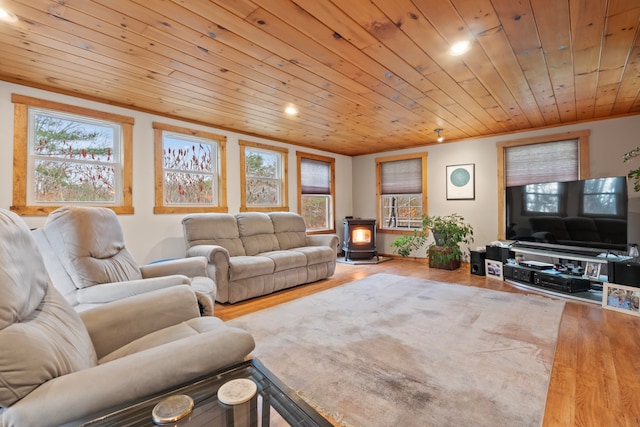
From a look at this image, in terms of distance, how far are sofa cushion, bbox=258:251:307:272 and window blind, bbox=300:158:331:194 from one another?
206cm

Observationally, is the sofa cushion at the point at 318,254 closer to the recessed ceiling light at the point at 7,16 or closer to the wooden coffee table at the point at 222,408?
the wooden coffee table at the point at 222,408

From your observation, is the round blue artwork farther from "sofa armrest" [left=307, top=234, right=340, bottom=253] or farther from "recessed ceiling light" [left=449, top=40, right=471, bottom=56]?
"recessed ceiling light" [left=449, top=40, right=471, bottom=56]

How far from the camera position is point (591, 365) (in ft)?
6.87

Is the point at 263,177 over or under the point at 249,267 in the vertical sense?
over

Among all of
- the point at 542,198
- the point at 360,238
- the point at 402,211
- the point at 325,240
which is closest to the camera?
the point at 542,198

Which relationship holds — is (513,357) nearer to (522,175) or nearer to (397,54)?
(397,54)

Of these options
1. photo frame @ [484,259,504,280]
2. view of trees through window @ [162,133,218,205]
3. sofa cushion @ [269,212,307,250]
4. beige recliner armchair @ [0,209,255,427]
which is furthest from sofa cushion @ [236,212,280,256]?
photo frame @ [484,259,504,280]

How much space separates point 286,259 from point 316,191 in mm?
2547

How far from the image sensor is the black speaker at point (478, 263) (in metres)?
4.77

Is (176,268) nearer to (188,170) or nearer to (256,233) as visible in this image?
(256,233)

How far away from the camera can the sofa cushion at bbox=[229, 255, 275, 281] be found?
3.52m

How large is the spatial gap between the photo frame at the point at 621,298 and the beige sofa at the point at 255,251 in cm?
319

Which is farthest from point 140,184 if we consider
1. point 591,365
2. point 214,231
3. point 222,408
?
point 591,365

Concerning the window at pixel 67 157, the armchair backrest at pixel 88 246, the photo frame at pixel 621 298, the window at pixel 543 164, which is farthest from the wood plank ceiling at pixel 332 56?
the photo frame at pixel 621 298
